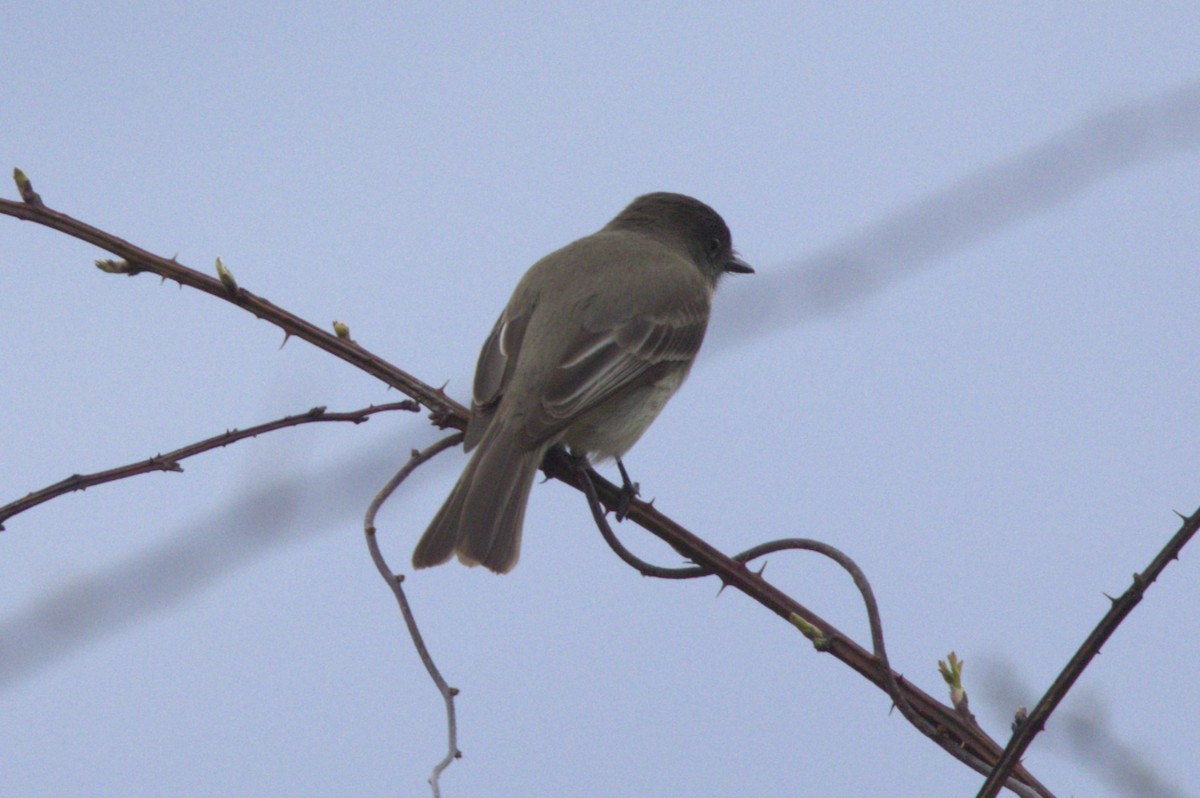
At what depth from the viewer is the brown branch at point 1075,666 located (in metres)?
1.76

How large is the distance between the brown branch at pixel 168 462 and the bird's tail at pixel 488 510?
996mm

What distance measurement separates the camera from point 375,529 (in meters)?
2.76

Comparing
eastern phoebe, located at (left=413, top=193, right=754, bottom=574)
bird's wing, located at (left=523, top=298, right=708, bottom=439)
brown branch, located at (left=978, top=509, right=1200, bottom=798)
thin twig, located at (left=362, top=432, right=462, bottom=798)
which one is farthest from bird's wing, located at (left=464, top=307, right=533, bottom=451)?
brown branch, located at (left=978, top=509, right=1200, bottom=798)

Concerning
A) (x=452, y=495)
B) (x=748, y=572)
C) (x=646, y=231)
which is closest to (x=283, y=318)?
(x=748, y=572)

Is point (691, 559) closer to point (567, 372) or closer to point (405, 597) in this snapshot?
point (405, 597)

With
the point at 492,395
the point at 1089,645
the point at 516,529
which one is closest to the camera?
the point at 1089,645

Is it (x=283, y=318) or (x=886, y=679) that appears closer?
(x=886, y=679)

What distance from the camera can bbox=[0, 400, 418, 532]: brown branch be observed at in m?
2.47

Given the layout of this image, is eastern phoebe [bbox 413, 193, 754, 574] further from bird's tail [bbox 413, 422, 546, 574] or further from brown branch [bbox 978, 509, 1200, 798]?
brown branch [bbox 978, 509, 1200, 798]

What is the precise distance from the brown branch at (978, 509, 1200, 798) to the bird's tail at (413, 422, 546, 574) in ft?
6.68

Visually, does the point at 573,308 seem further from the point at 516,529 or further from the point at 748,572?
the point at 748,572

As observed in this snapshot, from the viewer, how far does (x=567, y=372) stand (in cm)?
429

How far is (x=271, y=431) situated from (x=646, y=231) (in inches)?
141

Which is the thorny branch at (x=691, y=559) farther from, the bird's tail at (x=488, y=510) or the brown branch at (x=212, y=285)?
the bird's tail at (x=488, y=510)
